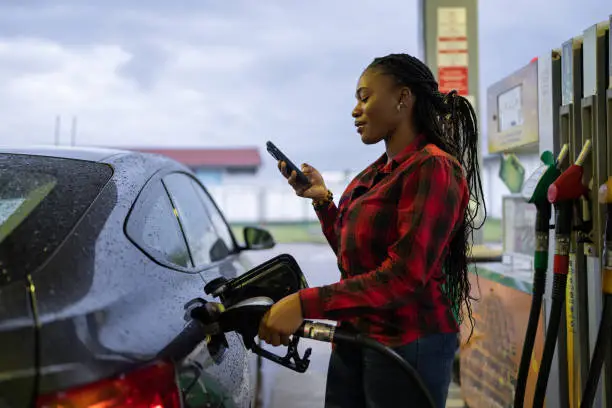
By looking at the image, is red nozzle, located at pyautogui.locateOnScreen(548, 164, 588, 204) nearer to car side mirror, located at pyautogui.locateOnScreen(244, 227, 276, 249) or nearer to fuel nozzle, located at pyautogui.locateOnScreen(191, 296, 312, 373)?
fuel nozzle, located at pyautogui.locateOnScreen(191, 296, 312, 373)

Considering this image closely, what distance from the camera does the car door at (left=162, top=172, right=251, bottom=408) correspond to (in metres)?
1.21

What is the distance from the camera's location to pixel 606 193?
1.76m

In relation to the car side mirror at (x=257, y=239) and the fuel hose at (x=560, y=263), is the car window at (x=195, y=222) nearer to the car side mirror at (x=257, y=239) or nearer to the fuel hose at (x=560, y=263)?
the car side mirror at (x=257, y=239)

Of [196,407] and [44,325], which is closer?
[44,325]

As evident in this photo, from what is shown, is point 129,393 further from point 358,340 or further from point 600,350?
point 600,350

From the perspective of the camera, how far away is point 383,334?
4.50 feet

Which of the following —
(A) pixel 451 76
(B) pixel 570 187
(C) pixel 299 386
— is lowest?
(C) pixel 299 386

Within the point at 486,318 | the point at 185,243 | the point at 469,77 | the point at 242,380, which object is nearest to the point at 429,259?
the point at 242,380

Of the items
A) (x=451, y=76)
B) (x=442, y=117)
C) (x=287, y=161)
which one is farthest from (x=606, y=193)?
(x=451, y=76)

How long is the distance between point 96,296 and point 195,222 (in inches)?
58.3

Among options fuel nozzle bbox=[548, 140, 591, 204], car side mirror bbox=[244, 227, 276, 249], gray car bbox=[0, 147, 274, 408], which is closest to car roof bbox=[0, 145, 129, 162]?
gray car bbox=[0, 147, 274, 408]

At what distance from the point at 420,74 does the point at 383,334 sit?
0.67 m

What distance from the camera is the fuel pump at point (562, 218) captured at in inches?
77.3

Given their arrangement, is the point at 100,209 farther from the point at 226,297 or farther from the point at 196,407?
the point at 196,407
